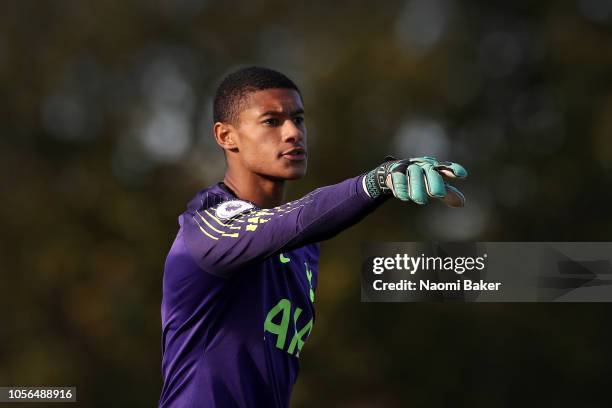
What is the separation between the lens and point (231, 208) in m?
3.98

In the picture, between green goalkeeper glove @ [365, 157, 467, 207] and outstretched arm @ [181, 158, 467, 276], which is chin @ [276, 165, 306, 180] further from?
green goalkeeper glove @ [365, 157, 467, 207]

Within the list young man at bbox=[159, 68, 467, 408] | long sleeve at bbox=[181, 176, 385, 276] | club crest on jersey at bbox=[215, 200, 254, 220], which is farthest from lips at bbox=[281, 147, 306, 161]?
long sleeve at bbox=[181, 176, 385, 276]

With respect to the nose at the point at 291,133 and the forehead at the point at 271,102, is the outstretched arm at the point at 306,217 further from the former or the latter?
the forehead at the point at 271,102

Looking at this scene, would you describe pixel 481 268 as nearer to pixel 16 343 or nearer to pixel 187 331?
pixel 187 331

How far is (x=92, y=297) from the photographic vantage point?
1559cm

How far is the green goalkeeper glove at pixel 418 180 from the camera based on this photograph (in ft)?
10.5

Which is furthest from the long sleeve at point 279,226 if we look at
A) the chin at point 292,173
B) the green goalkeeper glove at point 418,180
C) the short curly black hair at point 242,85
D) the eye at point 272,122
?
the short curly black hair at point 242,85

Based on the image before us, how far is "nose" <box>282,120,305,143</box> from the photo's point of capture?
4.45 metres

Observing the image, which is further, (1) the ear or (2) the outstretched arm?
(1) the ear

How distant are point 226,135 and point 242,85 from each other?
0.94ft

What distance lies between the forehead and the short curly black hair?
1.3 inches

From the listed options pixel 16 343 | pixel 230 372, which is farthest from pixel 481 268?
pixel 16 343

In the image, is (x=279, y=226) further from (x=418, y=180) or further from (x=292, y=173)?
(x=292, y=173)

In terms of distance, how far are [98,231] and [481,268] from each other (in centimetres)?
793
